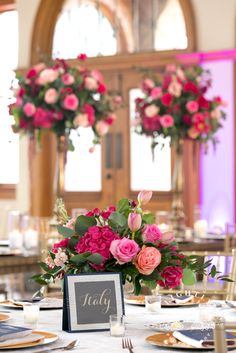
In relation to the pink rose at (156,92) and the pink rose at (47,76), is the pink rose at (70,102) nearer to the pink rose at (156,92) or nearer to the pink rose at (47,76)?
the pink rose at (47,76)

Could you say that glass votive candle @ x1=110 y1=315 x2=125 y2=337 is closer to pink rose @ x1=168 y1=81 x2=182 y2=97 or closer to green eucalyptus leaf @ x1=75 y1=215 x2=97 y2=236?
green eucalyptus leaf @ x1=75 y1=215 x2=97 y2=236

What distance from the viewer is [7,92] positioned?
11656 mm

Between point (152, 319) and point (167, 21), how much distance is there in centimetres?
729

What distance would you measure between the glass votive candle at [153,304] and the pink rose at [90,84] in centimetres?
391

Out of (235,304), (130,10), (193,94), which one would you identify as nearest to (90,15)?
(130,10)

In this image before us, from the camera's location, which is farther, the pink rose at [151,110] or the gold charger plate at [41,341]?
the pink rose at [151,110]

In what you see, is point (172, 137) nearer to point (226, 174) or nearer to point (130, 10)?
point (226, 174)

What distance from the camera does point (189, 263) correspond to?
341cm

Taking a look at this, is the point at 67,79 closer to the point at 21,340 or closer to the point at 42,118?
the point at 42,118

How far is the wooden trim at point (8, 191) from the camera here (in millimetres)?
11555

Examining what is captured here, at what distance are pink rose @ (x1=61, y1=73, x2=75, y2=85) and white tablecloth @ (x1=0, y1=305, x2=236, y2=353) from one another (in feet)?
12.1

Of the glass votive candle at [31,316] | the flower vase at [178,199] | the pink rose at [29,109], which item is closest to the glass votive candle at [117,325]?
the glass votive candle at [31,316]

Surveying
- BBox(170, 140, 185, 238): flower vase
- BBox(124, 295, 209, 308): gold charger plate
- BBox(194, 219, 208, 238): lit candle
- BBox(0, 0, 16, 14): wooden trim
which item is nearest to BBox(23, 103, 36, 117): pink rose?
BBox(170, 140, 185, 238): flower vase

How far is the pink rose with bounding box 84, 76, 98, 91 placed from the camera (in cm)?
739
